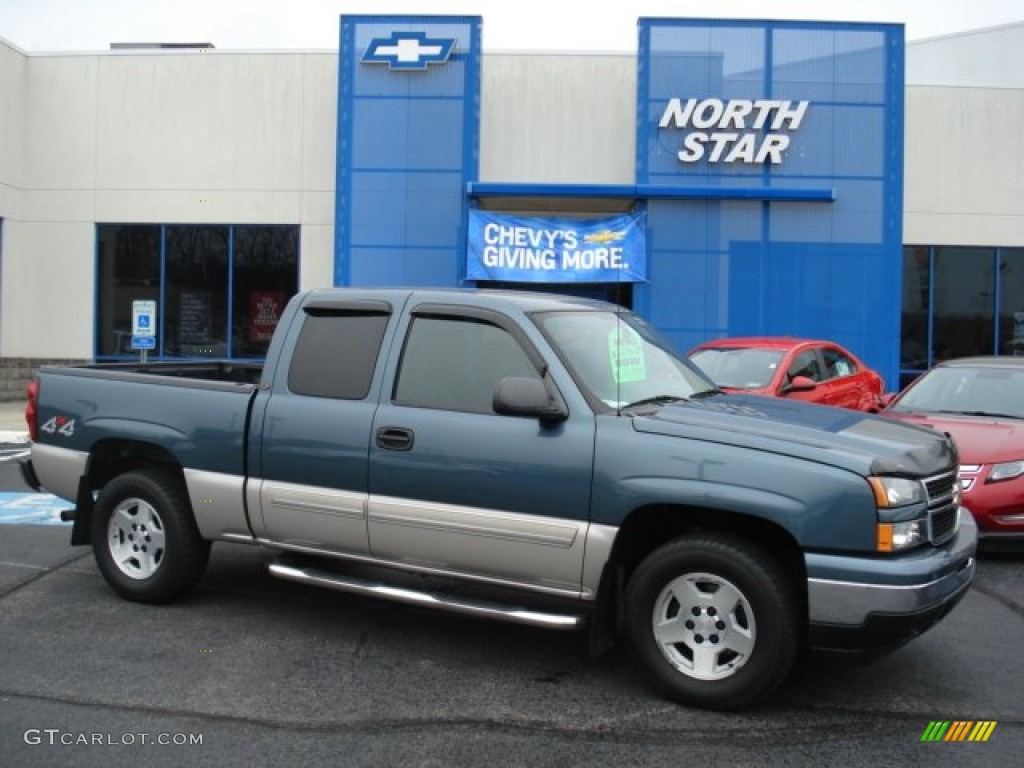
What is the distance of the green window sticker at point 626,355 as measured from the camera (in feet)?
15.4

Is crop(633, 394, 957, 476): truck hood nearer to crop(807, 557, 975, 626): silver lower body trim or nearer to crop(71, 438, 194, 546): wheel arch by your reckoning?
crop(807, 557, 975, 626): silver lower body trim

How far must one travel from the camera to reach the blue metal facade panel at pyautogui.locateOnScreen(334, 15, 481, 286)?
17.2m

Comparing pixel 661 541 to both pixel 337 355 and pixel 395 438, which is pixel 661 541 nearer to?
pixel 395 438

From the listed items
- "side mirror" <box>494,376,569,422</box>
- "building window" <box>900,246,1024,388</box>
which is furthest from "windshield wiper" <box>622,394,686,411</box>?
"building window" <box>900,246,1024,388</box>

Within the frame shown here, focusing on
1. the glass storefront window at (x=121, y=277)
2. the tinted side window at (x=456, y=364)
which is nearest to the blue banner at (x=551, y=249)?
the glass storefront window at (x=121, y=277)

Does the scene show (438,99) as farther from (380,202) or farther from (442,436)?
(442,436)

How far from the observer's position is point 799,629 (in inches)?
158

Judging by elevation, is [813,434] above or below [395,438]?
above

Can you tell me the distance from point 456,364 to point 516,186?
12.6 m

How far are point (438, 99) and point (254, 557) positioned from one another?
12267mm

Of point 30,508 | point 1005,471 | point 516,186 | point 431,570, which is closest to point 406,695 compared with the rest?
point 431,570

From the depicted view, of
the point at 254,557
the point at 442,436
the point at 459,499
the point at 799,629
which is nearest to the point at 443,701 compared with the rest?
the point at 459,499

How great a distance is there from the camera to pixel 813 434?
13.6ft

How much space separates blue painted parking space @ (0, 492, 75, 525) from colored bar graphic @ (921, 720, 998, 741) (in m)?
6.71
